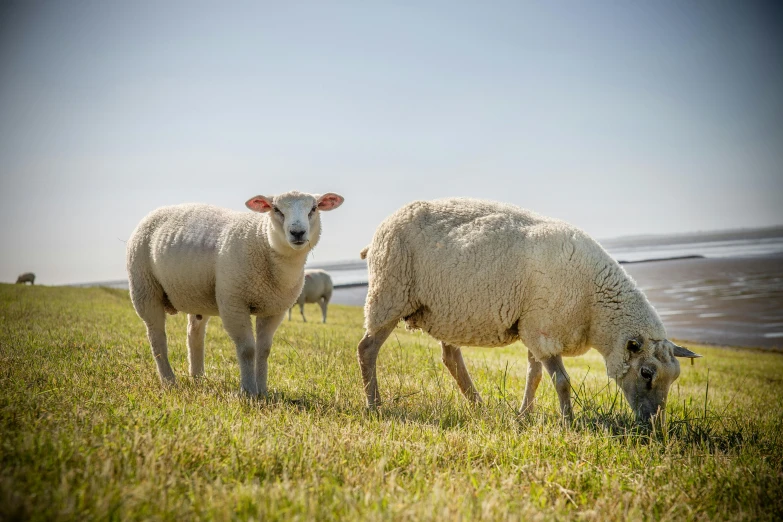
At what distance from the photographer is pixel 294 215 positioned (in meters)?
5.00

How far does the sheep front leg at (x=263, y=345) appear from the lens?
17.4ft

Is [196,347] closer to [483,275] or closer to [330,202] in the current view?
[330,202]

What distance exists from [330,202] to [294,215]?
0.71m

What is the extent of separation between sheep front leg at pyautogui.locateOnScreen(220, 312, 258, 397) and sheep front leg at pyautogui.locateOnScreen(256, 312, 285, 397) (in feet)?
0.65

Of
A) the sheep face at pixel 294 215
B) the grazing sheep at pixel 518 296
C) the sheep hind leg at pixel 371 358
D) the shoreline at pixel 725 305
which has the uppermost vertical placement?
the sheep face at pixel 294 215

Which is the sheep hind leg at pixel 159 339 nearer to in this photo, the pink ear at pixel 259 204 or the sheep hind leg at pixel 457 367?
the pink ear at pixel 259 204

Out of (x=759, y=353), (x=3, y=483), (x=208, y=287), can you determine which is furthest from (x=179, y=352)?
(x=759, y=353)

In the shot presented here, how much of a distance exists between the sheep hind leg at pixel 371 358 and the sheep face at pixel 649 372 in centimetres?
253

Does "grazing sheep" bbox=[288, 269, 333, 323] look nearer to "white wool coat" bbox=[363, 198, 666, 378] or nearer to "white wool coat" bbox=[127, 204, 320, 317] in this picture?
"white wool coat" bbox=[127, 204, 320, 317]

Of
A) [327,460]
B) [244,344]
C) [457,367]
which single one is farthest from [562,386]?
[244,344]

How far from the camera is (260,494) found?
2170mm

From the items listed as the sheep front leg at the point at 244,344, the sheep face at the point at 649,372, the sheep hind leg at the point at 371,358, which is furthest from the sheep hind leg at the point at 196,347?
the sheep face at the point at 649,372

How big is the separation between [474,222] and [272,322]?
8.64 ft

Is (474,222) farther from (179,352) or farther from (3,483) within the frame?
(179,352)
